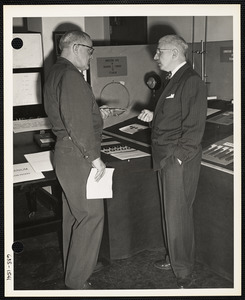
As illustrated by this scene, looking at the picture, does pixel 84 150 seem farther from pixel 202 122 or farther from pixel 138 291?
pixel 138 291

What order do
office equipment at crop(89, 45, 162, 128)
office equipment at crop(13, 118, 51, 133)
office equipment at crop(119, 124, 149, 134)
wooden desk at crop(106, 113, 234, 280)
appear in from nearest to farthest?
wooden desk at crop(106, 113, 234, 280)
office equipment at crop(119, 124, 149, 134)
office equipment at crop(13, 118, 51, 133)
office equipment at crop(89, 45, 162, 128)

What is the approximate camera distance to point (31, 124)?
11.6 feet

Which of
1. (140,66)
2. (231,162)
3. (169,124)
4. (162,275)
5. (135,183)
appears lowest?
(162,275)

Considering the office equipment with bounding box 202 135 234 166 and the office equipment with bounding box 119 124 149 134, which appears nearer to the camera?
the office equipment with bounding box 202 135 234 166

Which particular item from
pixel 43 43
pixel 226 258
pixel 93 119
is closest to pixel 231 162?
pixel 226 258

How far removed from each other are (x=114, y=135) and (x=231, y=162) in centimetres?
113

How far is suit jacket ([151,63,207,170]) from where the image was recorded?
238 cm

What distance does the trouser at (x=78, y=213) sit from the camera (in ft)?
7.91

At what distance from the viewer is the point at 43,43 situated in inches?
141

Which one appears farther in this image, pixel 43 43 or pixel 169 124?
pixel 43 43

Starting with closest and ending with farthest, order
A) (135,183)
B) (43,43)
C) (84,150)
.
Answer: (84,150) → (135,183) → (43,43)

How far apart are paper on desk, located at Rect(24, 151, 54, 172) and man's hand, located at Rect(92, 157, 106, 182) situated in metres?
0.32

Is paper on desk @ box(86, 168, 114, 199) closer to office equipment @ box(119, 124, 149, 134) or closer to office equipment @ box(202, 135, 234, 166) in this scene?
office equipment @ box(202, 135, 234, 166)

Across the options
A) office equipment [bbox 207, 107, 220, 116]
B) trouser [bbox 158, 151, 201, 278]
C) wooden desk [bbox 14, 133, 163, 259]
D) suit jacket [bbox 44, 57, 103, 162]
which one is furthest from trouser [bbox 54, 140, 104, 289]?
office equipment [bbox 207, 107, 220, 116]
